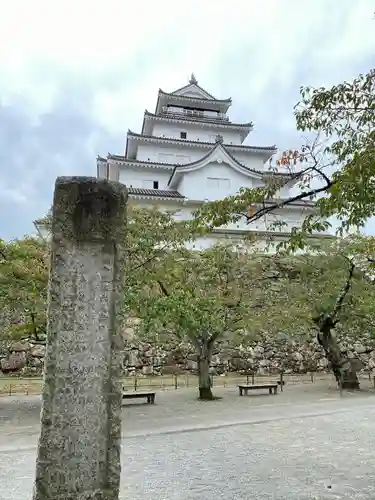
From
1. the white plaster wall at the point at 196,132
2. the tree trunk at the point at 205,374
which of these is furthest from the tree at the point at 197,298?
the white plaster wall at the point at 196,132

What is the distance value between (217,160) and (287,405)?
69.9 ft

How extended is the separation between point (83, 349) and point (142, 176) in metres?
29.8

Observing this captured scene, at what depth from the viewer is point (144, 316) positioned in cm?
1164

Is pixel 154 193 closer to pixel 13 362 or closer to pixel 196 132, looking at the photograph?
pixel 196 132

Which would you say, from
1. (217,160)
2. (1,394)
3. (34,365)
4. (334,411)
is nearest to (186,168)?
(217,160)

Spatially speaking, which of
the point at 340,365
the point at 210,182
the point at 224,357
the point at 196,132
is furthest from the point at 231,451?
the point at 196,132

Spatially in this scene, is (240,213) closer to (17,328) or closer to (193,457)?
(193,457)

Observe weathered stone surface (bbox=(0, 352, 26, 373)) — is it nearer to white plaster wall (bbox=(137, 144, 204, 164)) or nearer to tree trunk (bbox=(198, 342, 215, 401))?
tree trunk (bbox=(198, 342, 215, 401))

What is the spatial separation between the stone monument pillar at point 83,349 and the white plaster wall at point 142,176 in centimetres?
2859

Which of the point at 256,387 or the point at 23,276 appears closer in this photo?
the point at 23,276

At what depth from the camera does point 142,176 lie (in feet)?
108

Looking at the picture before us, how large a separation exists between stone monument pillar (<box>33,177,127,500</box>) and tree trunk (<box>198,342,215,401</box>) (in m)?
11.8

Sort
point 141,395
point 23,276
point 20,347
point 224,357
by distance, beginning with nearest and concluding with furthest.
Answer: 1. point 23,276
2. point 141,395
3. point 20,347
4. point 224,357

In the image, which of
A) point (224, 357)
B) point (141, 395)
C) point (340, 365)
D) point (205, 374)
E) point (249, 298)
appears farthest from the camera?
point (224, 357)
